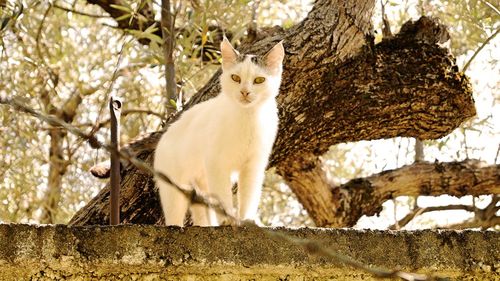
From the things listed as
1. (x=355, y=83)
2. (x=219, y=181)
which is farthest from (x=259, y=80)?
(x=355, y=83)

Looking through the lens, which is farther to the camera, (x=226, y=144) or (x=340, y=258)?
(x=226, y=144)

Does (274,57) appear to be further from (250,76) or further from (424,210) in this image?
(424,210)

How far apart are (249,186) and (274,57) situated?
66 cm

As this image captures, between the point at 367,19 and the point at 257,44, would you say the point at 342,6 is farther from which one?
the point at 257,44

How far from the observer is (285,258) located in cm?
215

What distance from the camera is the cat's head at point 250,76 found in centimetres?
358

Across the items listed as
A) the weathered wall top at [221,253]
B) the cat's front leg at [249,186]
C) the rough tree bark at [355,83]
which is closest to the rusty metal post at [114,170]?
the weathered wall top at [221,253]

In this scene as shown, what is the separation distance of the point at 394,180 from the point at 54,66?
9.99 ft

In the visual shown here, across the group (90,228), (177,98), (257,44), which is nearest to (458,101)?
(257,44)

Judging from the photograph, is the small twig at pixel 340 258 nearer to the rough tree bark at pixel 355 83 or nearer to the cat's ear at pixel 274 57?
the cat's ear at pixel 274 57

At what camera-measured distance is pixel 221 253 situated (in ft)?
6.98

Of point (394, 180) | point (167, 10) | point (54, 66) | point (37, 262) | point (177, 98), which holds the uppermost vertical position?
point (54, 66)

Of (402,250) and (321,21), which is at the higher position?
(321,21)

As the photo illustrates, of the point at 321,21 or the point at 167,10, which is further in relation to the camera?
the point at 167,10
